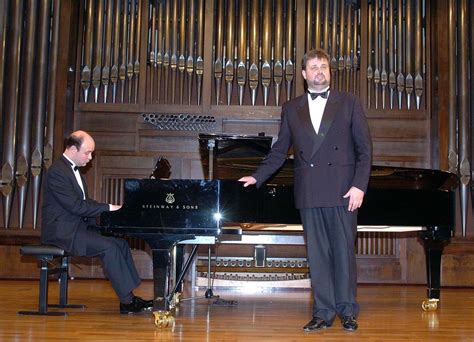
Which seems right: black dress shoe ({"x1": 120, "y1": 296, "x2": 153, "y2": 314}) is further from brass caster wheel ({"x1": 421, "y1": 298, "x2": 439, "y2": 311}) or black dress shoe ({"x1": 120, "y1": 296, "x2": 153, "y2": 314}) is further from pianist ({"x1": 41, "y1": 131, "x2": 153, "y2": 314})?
brass caster wheel ({"x1": 421, "y1": 298, "x2": 439, "y2": 311})

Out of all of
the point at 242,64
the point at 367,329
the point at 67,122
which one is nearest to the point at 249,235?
the point at 242,64

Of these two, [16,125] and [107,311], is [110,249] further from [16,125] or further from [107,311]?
[16,125]

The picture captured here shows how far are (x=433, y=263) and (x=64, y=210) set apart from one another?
8.72 ft

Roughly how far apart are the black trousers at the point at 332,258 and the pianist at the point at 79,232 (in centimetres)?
130

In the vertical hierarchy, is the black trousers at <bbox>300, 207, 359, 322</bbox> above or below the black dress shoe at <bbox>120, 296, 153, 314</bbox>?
above

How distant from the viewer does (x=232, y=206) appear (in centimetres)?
422

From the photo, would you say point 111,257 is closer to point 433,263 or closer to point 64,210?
point 64,210

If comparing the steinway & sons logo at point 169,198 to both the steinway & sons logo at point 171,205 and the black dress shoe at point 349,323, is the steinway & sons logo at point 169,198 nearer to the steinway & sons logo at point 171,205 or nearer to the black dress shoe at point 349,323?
the steinway & sons logo at point 171,205

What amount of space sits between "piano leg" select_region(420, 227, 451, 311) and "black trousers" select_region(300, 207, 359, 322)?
47.7 inches

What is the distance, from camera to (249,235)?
6.68m

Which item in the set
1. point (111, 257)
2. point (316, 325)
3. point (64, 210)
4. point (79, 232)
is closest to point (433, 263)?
point (316, 325)

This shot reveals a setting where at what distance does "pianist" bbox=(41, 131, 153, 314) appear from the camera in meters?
4.35

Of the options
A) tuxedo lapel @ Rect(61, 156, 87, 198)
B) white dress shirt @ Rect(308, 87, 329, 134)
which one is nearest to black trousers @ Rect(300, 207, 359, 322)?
white dress shirt @ Rect(308, 87, 329, 134)

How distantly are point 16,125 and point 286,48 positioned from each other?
2.94 meters
